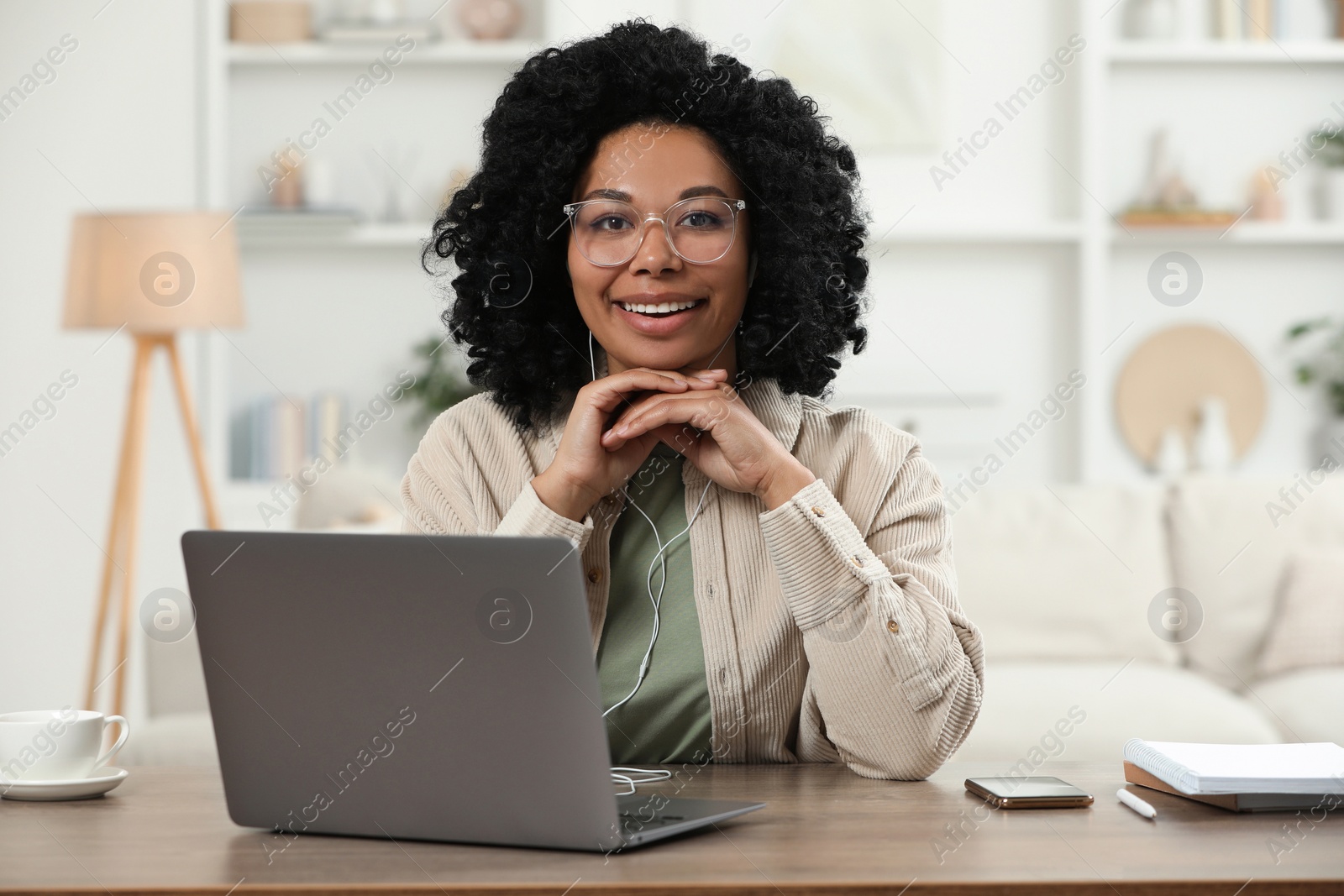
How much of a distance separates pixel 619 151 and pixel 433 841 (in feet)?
2.88

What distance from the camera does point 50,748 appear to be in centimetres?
112

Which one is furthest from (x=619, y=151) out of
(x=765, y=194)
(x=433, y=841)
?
(x=433, y=841)

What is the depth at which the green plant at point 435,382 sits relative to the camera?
387cm

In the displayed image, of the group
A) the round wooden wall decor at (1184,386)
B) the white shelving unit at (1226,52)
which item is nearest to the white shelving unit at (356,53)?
the white shelving unit at (1226,52)

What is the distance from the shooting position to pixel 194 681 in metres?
2.55

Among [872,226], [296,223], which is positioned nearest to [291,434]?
[296,223]

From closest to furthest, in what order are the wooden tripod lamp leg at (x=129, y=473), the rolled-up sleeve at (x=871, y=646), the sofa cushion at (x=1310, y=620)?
1. the rolled-up sleeve at (x=871, y=646)
2. the sofa cushion at (x=1310, y=620)
3. the wooden tripod lamp leg at (x=129, y=473)

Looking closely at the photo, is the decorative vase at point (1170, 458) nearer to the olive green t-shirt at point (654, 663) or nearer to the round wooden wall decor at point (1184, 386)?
the round wooden wall decor at point (1184, 386)

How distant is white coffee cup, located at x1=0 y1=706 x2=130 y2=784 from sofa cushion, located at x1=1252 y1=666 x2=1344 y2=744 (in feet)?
7.56

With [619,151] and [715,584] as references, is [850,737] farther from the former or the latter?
[619,151]

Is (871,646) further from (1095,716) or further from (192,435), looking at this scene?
(192,435)

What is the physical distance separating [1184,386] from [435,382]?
2328 millimetres

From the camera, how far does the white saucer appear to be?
1.10 m

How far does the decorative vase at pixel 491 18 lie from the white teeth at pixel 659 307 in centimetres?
270
